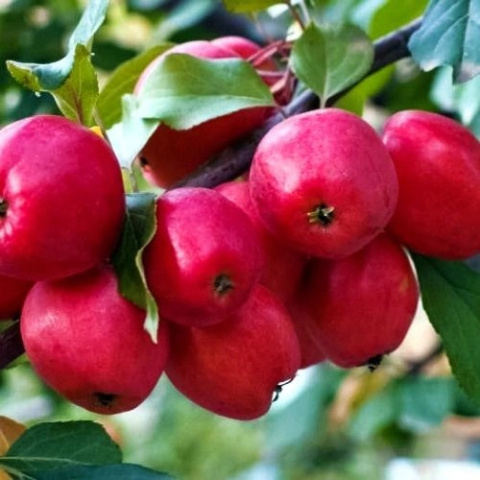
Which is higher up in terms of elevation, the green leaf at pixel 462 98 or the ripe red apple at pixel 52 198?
the ripe red apple at pixel 52 198

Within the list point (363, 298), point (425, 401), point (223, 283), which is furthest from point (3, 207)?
point (425, 401)

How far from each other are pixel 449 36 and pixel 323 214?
0.22 meters

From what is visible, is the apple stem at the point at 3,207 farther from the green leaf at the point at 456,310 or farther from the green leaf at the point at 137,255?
the green leaf at the point at 456,310

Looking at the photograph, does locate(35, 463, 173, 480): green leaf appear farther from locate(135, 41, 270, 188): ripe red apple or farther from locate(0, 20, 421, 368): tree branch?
locate(135, 41, 270, 188): ripe red apple

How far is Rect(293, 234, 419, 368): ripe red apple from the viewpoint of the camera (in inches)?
28.9

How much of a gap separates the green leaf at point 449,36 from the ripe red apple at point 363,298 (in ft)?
0.47

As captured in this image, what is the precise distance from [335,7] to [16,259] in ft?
3.52

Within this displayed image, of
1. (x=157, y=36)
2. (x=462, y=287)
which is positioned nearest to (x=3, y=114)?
(x=157, y=36)

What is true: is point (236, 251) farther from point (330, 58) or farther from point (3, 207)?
point (330, 58)

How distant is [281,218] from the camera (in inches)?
26.3

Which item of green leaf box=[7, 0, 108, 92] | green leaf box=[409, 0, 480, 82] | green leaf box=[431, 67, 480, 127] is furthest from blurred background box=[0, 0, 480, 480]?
green leaf box=[7, 0, 108, 92]

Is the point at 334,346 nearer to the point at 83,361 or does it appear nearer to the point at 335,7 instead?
the point at 83,361

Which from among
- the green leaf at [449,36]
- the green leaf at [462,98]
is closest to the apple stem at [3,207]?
the green leaf at [449,36]

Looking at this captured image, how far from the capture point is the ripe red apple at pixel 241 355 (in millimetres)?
677
